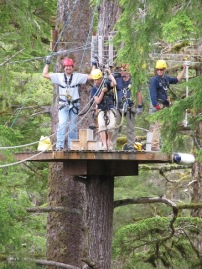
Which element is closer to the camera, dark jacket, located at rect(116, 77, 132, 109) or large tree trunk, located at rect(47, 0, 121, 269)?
dark jacket, located at rect(116, 77, 132, 109)

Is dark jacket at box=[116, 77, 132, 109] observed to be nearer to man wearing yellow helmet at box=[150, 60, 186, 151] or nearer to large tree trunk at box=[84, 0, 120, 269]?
man wearing yellow helmet at box=[150, 60, 186, 151]

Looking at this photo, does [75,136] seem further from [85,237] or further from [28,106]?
[28,106]

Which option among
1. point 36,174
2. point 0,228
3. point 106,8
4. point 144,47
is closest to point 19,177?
point 36,174

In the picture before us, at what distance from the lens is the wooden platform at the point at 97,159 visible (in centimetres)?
1024

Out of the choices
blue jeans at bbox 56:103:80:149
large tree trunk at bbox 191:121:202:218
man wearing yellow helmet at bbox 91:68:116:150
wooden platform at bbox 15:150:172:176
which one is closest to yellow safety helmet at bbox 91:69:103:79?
man wearing yellow helmet at bbox 91:68:116:150

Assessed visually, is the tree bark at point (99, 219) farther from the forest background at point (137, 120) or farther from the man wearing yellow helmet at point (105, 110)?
the man wearing yellow helmet at point (105, 110)

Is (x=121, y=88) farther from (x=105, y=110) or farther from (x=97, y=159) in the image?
(x=97, y=159)

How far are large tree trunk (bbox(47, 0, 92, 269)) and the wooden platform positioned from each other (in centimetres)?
127

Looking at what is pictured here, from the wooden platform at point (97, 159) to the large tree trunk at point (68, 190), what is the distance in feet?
4.18

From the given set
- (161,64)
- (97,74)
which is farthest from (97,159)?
(161,64)

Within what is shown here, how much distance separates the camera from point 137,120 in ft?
57.3

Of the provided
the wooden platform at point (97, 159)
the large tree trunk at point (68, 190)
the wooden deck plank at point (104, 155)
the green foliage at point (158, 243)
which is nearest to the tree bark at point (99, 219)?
the wooden platform at point (97, 159)

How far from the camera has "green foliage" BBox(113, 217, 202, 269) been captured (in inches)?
522

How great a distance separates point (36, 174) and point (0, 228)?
6.00 metres
